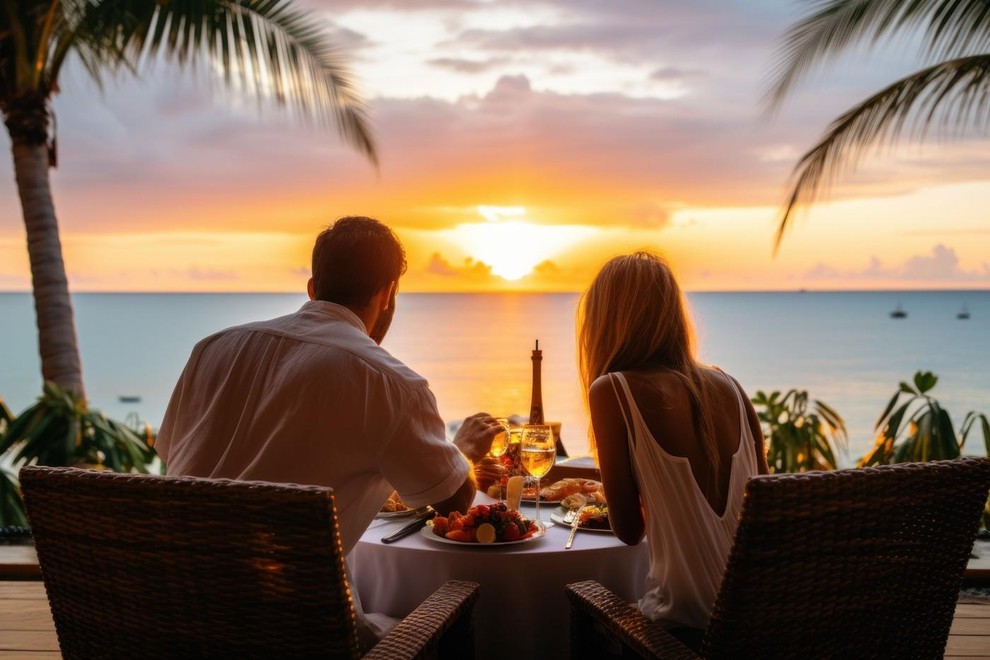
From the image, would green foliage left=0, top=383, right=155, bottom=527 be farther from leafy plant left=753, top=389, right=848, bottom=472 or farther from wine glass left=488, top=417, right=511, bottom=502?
leafy plant left=753, top=389, right=848, bottom=472

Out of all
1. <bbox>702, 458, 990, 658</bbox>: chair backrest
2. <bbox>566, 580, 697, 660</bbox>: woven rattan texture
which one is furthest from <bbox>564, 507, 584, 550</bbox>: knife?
<bbox>702, 458, 990, 658</bbox>: chair backrest

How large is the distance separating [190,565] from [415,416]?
59 centimetres

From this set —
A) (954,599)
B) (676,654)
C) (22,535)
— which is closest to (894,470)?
(954,599)

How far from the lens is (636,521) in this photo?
90.6 inches

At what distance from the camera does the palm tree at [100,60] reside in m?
5.68

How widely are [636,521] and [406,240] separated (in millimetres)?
976

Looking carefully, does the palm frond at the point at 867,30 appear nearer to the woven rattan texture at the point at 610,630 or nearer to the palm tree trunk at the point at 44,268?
the woven rattan texture at the point at 610,630

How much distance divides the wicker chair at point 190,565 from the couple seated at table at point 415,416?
0.37 meters

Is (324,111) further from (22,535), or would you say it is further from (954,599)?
(954,599)

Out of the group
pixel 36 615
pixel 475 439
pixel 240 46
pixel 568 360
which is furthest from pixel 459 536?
pixel 568 360

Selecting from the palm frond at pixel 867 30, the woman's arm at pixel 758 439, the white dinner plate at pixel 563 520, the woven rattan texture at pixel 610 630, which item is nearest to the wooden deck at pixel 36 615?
the woman's arm at pixel 758 439

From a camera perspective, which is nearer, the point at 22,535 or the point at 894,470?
the point at 894,470

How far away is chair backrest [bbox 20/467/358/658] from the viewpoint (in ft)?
5.08

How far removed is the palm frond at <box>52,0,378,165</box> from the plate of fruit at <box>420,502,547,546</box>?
4.48 m
